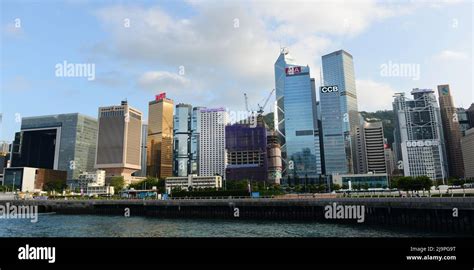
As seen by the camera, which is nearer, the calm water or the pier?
the pier

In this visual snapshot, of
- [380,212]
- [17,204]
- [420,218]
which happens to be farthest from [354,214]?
[17,204]

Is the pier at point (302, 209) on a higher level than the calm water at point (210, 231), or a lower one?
higher

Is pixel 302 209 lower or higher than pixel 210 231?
higher

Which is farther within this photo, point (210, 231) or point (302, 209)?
point (302, 209)

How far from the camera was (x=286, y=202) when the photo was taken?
7269 centimetres

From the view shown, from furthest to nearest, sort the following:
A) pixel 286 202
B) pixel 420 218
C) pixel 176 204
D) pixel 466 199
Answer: pixel 176 204, pixel 286 202, pixel 420 218, pixel 466 199

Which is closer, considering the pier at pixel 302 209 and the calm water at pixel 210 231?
the pier at pixel 302 209

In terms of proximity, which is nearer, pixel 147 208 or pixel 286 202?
pixel 286 202

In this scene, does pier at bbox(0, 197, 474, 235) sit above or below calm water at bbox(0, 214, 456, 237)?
above
